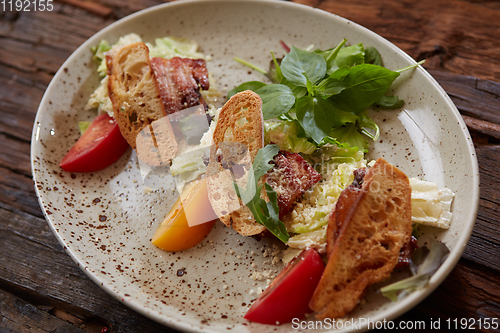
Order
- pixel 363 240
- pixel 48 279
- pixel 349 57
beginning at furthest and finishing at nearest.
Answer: pixel 349 57 < pixel 48 279 < pixel 363 240

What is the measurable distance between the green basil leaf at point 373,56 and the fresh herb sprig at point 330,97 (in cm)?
13

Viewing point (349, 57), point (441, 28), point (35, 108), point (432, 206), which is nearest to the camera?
point (432, 206)

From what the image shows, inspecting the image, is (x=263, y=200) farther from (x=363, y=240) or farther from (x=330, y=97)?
(x=330, y=97)

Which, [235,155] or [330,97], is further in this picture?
[330,97]

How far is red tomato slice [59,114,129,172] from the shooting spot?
2738 mm

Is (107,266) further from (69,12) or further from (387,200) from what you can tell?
(69,12)

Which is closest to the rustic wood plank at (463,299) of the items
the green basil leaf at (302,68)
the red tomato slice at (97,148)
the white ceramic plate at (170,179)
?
the white ceramic plate at (170,179)

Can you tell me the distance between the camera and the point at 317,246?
2027 mm

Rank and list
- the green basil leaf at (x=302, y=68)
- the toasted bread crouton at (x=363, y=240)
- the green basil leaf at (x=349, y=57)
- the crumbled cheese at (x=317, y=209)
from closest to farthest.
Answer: the toasted bread crouton at (x=363, y=240) → the crumbled cheese at (x=317, y=209) → the green basil leaf at (x=302, y=68) → the green basil leaf at (x=349, y=57)

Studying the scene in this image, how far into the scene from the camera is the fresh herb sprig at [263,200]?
2021 mm

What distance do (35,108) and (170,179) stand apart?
67.7 inches

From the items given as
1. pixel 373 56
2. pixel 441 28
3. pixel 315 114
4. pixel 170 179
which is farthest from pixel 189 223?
pixel 441 28

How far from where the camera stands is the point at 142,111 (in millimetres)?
2727

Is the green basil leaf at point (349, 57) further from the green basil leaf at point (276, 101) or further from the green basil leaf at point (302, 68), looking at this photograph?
the green basil leaf at point (276, 101)
